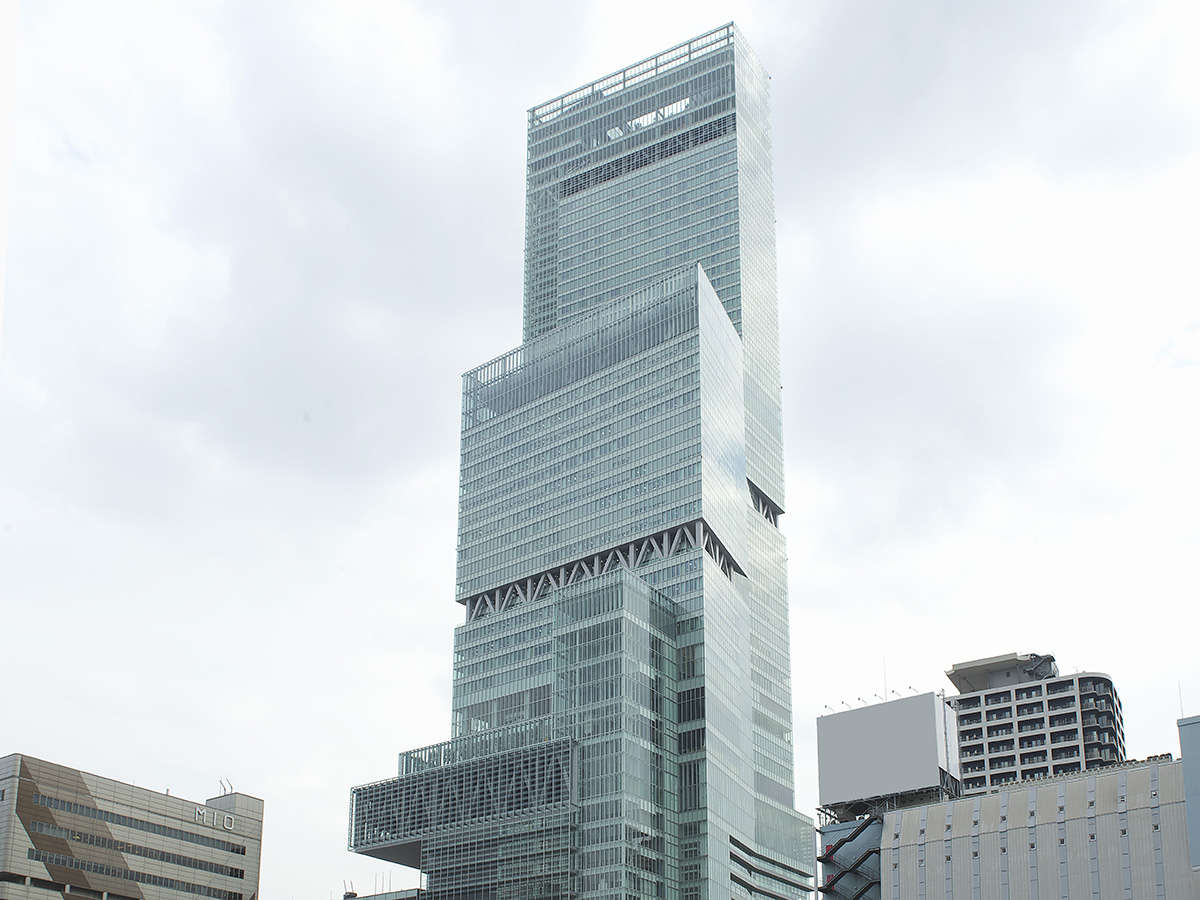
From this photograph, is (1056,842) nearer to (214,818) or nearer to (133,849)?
(133,849)

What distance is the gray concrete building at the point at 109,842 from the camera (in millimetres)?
159875

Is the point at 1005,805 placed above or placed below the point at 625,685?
below

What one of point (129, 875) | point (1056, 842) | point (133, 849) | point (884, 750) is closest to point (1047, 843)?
point (1056, 842)

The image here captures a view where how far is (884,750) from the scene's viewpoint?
151 meters

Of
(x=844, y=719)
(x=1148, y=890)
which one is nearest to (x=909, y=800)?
(x=844, y=719)

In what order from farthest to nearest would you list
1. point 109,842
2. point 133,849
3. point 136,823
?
point 136,823 → point 133,849 → point 109,842

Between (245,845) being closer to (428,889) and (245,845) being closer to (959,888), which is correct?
(428,889)

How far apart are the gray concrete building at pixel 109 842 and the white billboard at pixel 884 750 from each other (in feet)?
269

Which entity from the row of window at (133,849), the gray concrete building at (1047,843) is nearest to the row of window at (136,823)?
the row of window at (133,849)

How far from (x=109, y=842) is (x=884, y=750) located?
306 feet

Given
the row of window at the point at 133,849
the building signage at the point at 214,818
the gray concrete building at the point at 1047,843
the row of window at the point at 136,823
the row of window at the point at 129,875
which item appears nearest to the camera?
the gray concrete building at the point at 1047,843

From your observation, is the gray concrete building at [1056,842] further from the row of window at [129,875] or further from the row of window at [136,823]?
the row of window at [136,823]

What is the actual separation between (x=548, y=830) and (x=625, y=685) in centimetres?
2033

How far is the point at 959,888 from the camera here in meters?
125
